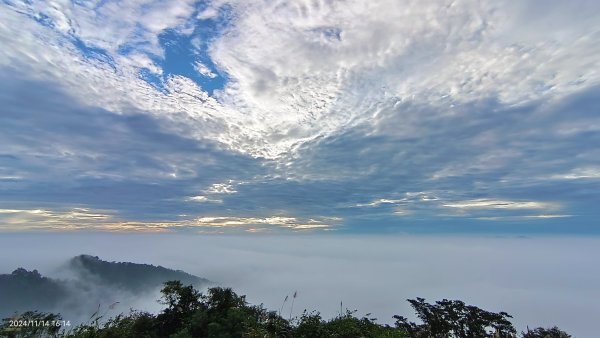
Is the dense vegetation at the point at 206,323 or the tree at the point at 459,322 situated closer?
the dense vegetation at the point at 206,323

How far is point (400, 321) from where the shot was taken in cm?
3716

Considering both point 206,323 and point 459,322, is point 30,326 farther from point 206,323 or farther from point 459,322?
→ point 459,322

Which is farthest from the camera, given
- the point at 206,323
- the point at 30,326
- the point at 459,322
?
the point at 459,322

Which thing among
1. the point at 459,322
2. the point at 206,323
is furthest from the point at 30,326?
the point at 459,322

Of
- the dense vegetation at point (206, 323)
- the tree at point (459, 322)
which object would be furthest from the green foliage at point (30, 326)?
the tree at point (459, 322)

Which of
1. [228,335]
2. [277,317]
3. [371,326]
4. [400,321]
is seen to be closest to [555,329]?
[400,321]

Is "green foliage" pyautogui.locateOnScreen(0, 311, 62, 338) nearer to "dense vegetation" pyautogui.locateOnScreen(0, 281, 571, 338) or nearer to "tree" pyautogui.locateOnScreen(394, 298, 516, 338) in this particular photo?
"dense vegetation" pyautogui.locateOnScreen(0, 281, 571, 338)

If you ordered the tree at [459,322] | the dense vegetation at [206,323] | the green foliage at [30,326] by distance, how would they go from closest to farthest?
the green foliage at [30,326] < the dense vegetation at [206,323] < the tree at [459,322]

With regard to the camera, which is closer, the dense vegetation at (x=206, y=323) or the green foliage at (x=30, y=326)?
the green foliage at (x=30, y=326)

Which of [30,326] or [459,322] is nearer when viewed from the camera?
[30,326]

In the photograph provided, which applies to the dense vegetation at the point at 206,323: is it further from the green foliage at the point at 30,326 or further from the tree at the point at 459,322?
the tree at the point at 459,322

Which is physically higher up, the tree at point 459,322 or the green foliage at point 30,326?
the green foliage at point 30,326

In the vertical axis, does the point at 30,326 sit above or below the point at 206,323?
above

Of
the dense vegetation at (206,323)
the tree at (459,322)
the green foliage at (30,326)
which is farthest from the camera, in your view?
the tree at (459,322)
